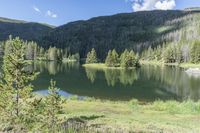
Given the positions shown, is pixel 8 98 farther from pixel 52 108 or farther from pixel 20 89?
pixel 52 108

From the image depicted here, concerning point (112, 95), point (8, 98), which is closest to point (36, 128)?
point (8, 98)

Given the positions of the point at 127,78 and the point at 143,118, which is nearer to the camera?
the point at 143,118

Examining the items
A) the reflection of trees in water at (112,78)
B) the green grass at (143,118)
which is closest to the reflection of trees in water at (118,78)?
the reflection of trees in water at (112,78)

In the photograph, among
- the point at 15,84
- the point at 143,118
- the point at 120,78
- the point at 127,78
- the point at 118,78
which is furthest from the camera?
the point at 127,78

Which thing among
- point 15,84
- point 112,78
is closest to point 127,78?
point 112,78

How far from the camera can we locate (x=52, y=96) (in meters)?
25.0

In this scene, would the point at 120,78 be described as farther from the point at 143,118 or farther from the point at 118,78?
the point at 143,118

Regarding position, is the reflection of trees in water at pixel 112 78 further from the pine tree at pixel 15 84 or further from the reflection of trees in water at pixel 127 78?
the pine tree at pixel 15 84

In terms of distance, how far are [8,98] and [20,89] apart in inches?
39.4

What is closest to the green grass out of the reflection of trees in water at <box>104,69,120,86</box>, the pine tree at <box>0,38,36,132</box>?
the pine tree at <box>0,38,36,132</box>

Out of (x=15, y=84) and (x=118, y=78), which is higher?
(x=15, y=84)

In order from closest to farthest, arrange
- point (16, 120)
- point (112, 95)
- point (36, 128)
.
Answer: point (36, 128) → point (16, 120) → point (112, 95)

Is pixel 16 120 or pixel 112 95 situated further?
pixel 112 95

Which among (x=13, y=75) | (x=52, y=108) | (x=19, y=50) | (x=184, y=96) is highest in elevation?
(x=19, y=50)
